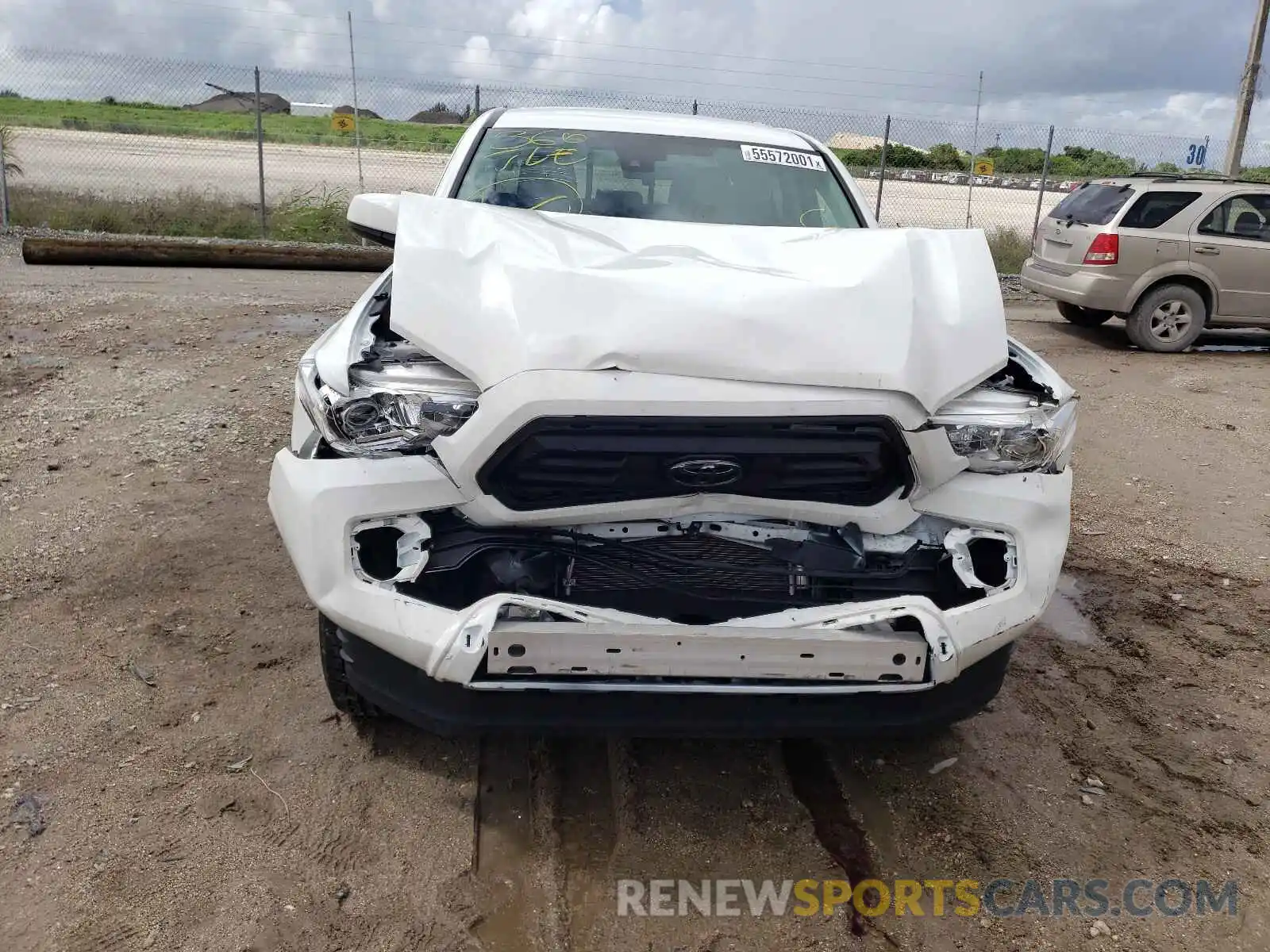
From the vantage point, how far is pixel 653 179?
3.86 metres

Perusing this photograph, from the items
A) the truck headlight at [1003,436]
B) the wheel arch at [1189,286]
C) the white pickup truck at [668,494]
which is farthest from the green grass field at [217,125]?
the truck headlight at [1003,436]

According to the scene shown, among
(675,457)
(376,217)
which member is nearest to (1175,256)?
(376,217)

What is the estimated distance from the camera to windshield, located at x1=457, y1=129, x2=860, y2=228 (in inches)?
147

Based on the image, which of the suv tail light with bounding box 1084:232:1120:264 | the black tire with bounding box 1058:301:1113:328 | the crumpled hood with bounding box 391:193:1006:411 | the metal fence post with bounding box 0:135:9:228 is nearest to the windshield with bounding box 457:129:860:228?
the crumpled hood with bounding box 391:193:1006:411

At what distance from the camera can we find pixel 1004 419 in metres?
2.55

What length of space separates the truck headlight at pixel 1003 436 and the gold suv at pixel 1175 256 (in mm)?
7905

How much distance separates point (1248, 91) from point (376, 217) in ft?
54.6

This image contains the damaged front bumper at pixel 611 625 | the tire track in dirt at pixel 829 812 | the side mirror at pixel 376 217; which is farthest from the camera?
the side mirror at pixel 376 217

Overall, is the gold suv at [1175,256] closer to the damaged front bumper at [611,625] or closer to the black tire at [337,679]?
the damaged front bumper at [611,625]

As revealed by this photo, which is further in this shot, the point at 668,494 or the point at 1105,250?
the point at 1105,250

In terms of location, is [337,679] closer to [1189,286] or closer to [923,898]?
[923,898]

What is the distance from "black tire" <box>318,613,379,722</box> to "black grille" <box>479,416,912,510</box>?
0.71 meters

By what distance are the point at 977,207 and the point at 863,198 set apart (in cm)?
2229

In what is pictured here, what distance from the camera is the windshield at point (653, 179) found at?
374 centimetres
